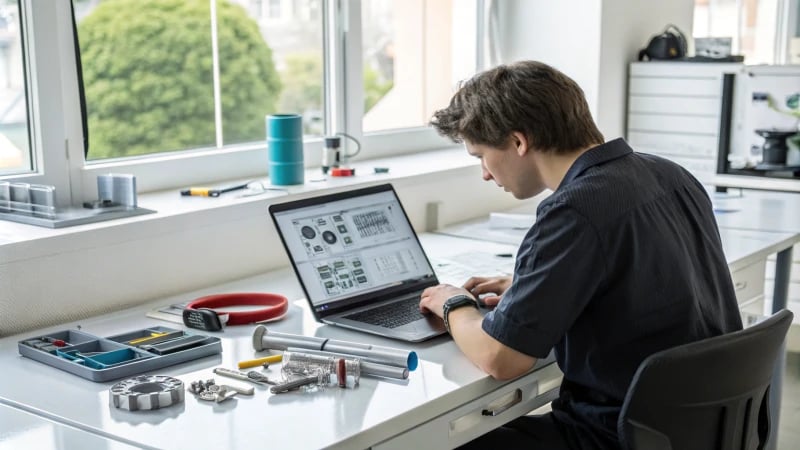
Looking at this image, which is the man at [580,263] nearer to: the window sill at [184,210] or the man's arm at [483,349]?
the man's arm at [483,349]

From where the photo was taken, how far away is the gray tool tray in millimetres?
1698

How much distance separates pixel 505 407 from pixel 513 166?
0.45 metres


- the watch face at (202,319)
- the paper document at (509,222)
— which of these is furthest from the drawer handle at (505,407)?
the paper document at (509,222)

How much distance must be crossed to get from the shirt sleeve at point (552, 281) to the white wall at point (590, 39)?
2134 millimetres

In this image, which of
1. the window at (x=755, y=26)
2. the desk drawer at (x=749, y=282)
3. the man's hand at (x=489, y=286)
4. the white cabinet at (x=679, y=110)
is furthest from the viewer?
the window at (x=755, y=26)

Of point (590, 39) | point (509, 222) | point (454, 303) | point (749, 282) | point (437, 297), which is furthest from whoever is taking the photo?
point (590, 39)

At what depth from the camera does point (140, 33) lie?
8.82ft

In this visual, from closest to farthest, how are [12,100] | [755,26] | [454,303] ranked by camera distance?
[454,303] → [12,100] → [755,26]

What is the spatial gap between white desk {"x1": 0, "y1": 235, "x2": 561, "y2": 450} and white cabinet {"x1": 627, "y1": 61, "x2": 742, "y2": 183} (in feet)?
6.67

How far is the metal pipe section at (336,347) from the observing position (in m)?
1.70

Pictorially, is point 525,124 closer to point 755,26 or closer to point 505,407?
point 505,407

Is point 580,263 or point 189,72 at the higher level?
point 189,72

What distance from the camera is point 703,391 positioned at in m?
1.59

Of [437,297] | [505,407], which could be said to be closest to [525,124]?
[437,297]
